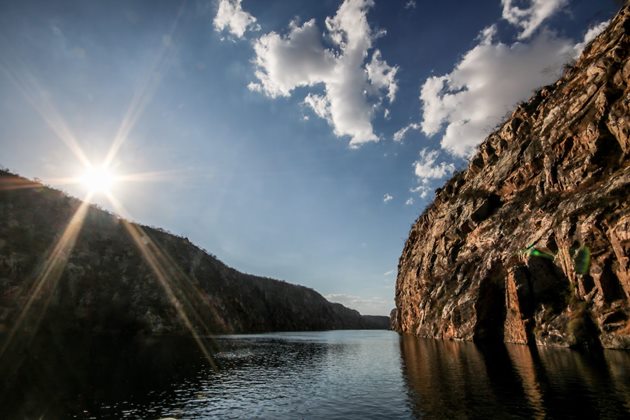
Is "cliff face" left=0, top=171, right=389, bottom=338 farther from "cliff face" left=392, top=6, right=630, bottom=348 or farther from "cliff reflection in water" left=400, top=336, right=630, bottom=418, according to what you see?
"cliff reflection in water" left=400, top=336, right=630, bottom=418

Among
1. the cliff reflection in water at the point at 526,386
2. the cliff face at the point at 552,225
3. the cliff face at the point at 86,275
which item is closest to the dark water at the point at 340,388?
the cliff reflection in water at the point at 526,386

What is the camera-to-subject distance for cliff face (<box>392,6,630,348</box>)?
48.0 meters

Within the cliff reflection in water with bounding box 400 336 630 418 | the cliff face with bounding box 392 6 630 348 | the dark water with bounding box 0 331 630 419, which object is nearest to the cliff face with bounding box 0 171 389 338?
the dark water with bounding box 0 331 630 419

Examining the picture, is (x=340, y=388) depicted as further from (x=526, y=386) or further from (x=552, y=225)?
(x=552, y=225)

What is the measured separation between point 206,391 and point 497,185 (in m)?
80.8

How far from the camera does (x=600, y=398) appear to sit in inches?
952

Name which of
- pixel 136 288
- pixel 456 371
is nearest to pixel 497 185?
pixel 456 371

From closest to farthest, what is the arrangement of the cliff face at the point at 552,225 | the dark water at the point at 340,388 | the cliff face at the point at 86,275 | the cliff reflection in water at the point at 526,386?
the cliff reflection in water at the point at 526,386 < the dark water at the point at 340,388 < the cliff face at the point at 552,225 < the cliff face at the point at 86,275

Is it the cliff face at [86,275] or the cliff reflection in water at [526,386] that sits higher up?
the cliff face at [86,275]

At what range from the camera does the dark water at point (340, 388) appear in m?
25.2

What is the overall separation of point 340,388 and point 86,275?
131 m

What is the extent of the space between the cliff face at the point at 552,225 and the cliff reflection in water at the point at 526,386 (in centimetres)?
1033

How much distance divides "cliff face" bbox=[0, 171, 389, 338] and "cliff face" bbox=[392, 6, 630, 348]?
106230 mm

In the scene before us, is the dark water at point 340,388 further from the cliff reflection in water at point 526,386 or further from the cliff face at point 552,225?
the cliff face at point 552,225
